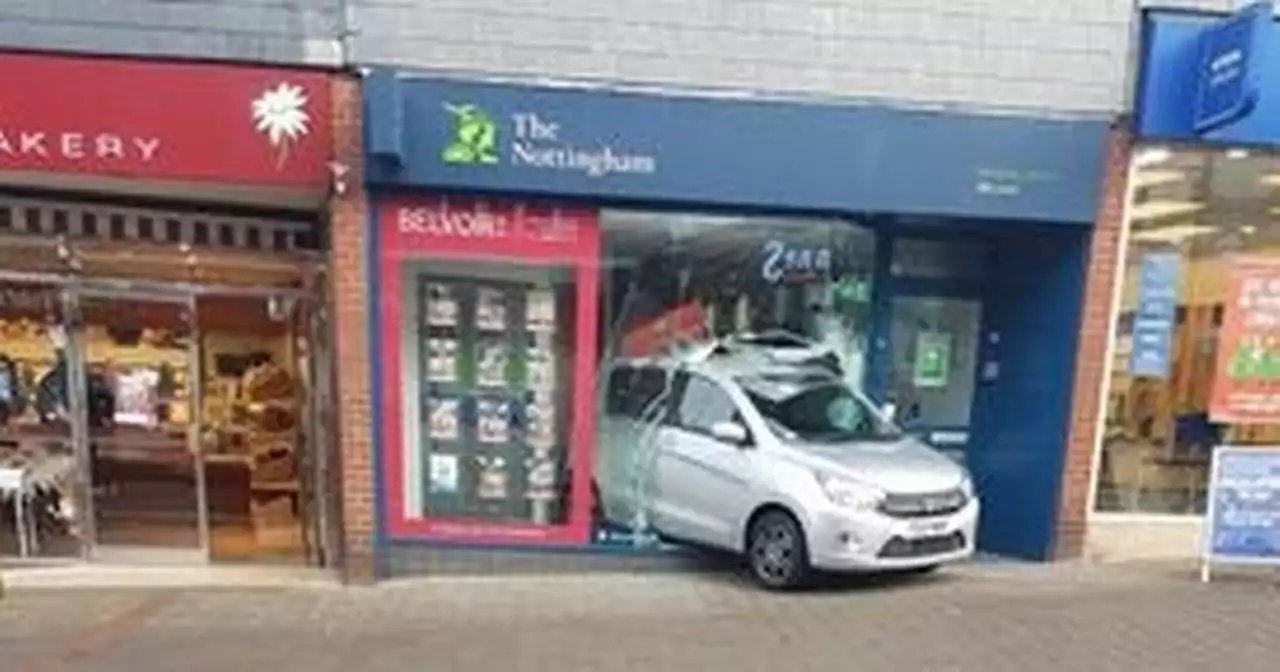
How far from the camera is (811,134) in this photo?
8359 mm

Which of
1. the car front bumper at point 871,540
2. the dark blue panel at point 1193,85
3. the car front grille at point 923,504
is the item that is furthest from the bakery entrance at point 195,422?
the dark blue panel at point 1193,85

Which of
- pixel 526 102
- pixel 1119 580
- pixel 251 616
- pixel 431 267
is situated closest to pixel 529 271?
pixel 431 267

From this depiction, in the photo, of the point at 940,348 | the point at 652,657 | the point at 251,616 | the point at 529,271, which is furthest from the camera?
the point at 940,348

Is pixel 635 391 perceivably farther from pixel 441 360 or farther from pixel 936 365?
pixel 936 365

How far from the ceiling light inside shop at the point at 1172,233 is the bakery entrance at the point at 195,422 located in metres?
6.07

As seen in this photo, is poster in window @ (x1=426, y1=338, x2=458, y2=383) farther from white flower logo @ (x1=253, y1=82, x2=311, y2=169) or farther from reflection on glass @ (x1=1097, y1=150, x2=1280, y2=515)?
reflection on glass @ (x1=1097, y1=150, x2=1280, y2=515)

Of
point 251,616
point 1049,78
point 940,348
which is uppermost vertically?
point 1049,78

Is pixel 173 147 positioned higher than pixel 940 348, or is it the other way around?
pixel 173 147

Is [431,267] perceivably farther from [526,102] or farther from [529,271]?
A: [526,102]

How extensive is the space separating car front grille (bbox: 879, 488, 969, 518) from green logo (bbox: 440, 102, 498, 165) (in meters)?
3.43

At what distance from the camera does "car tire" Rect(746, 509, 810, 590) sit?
802 centimetres

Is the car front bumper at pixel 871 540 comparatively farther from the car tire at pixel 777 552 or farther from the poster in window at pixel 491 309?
the poster in window at pixel 491 309

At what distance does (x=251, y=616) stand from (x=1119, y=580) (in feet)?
18.6

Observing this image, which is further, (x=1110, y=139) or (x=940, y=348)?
(x=940, y=348)
